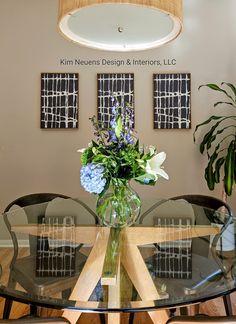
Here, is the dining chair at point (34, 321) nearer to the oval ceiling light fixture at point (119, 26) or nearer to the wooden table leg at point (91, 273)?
the wooden table leg at point (91, 273)

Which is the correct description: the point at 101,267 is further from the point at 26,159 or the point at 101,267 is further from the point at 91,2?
the point at 26,159

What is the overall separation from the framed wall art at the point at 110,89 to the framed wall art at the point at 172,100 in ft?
0.88

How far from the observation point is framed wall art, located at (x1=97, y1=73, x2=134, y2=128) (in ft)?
12.3

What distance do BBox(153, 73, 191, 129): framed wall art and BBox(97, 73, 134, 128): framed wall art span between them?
0.27 metres

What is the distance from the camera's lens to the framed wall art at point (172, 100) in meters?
3.74

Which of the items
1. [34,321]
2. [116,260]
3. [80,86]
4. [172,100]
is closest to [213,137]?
[172,100]

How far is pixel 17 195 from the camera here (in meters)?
3.84

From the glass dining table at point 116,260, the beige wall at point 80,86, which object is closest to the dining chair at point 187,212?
the glass dining table at point 116,260

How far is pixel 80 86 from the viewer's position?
378 centimetres

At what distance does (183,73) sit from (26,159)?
1923 mm

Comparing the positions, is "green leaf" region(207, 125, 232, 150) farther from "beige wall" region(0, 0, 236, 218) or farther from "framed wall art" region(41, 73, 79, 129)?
"framed wall art" region(41, 73, 79, 129)

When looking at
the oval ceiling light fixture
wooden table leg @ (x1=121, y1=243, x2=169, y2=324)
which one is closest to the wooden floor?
wooden table leg @ (x1=121, y1=243, x2=169, y2=324)

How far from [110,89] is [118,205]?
2215mm

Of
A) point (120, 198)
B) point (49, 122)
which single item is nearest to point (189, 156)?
point (49, 122)
